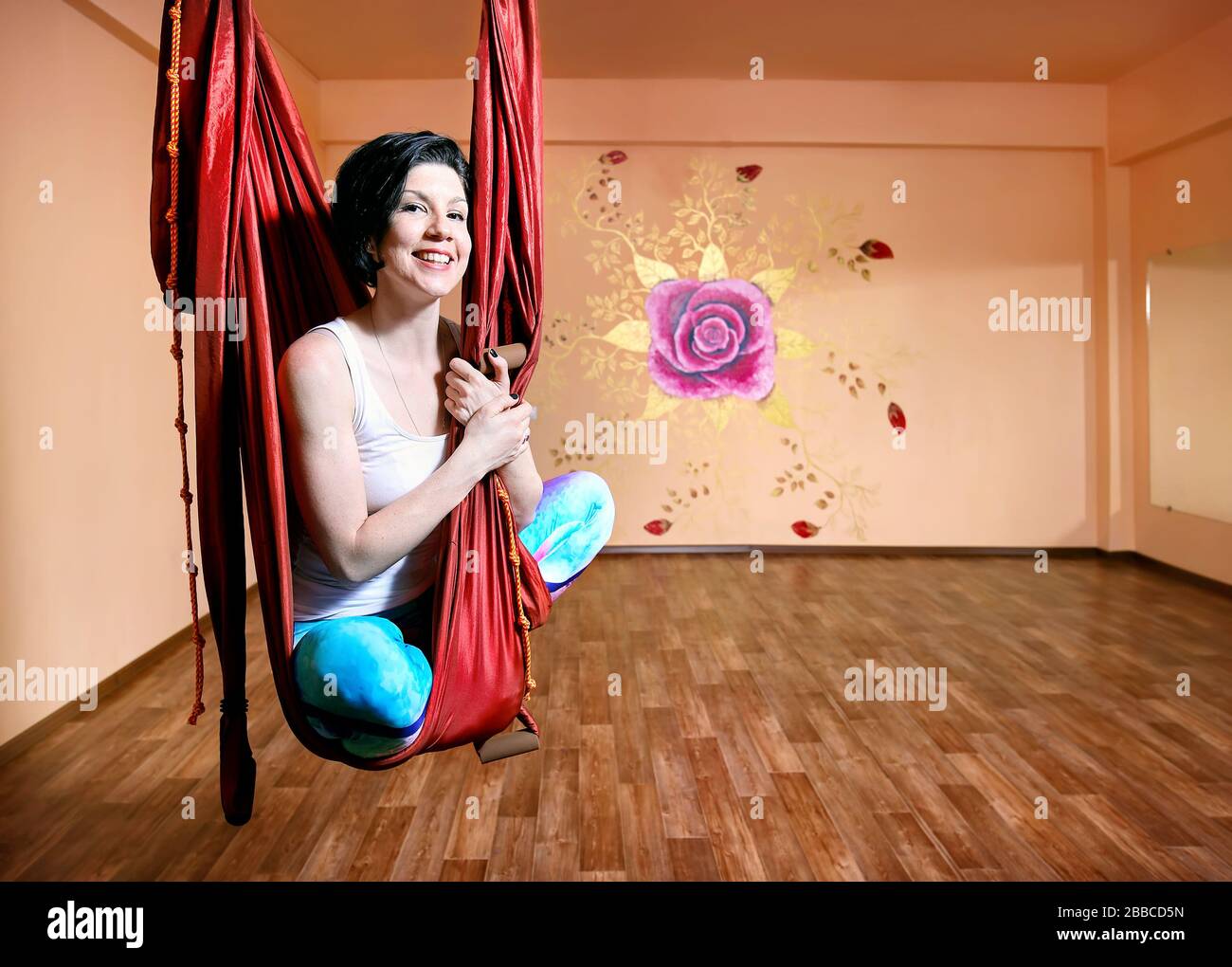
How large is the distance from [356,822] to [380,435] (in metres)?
1.42

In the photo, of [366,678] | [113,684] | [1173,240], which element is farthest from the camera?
[1173,240]

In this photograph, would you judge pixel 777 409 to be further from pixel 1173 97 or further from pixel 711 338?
pixel 1173 97

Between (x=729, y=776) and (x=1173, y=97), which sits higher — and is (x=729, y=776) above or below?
below

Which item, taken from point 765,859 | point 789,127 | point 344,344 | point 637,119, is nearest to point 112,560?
point 765,859

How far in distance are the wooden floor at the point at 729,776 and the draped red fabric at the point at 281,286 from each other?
3.50 ft

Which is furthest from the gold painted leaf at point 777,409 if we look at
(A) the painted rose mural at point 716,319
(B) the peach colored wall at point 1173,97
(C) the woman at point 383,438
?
(C) the woman at point 383,438

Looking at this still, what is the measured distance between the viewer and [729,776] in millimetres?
2594

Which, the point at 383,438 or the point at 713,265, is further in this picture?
the point at 713,265

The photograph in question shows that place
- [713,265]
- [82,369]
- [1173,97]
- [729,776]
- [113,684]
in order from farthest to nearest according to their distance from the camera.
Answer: [713,265] < [1173,97] < [113,684] < [82,369] < [729,776]

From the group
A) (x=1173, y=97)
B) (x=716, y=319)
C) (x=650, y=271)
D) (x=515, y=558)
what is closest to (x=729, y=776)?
(x=515, y=558)

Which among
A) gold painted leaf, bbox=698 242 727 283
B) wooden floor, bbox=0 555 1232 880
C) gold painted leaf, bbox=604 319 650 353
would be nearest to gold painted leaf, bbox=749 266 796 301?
gold painted leaf, bbox=698 242 727 283

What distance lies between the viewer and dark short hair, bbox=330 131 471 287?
3.91 ft

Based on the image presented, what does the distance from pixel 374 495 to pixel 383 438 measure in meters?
0.07

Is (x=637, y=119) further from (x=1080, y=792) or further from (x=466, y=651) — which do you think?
(x=466, y=651)
